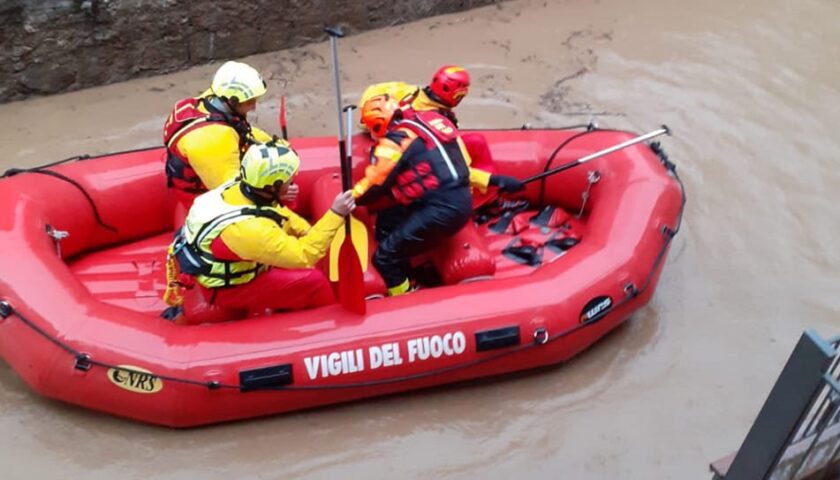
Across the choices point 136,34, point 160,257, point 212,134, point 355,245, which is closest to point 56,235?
point 160,257

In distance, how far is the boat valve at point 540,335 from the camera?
3.76 meters

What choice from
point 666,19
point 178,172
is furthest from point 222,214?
point 666,19

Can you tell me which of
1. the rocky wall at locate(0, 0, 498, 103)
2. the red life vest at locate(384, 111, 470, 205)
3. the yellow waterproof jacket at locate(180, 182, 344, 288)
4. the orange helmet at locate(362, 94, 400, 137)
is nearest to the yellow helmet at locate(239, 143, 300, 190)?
the yellow waterproof jacket at locate(180, 182, 344, 288)

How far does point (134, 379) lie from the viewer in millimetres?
3494

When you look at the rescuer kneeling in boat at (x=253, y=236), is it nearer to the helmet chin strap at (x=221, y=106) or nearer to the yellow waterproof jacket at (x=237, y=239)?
the yellow waterproof jacket at (x=237, y=239)

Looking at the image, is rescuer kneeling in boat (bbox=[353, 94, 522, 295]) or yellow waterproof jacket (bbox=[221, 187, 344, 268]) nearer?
yellow waterproof jacket (bbox=[221, 187, 344, 268])

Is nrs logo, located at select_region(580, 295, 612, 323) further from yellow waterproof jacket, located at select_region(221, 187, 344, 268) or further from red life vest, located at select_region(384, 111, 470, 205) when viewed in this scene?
yellow waterproof jacket, located at select_region(221, 187, 344, 268)

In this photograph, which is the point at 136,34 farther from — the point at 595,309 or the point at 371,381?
the point at 595,309

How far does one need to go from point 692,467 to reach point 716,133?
2763 millimetres

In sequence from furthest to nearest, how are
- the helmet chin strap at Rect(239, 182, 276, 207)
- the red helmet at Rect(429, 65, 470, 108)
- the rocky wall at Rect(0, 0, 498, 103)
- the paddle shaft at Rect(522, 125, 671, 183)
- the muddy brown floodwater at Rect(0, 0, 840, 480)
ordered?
the rocky wall at Rect(0, 0, 498, 103)
the paddle shaft at Rect(522, 125, 671, 183)
the red helmet at Rect(429, 65, 470, 108)
the muddy brown floodwater at Rect(0, 0, 840, 480)
the helmet chin strap at Rect(239, 182, 276, 207)

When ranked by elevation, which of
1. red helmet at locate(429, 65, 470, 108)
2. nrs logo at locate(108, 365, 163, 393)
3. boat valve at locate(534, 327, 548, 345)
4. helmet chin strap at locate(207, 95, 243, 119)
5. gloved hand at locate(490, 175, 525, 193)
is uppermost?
red helmet at locate(429, 65, 470, 108)

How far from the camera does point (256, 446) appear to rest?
3.67 metres

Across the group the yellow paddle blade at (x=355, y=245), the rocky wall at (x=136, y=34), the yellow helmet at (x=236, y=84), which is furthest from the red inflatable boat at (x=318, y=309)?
the rocky wall at (x=136, y=34)

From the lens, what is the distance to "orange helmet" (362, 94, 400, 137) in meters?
4.04
